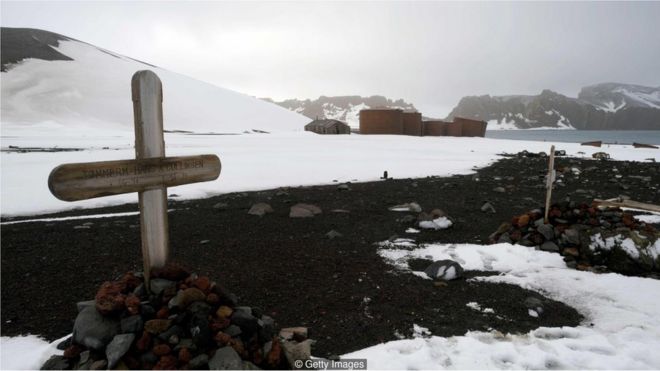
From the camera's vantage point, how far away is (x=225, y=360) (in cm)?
300

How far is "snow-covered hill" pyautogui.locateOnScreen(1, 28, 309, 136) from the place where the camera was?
48.7m

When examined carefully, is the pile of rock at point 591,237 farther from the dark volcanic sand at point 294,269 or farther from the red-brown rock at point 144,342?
the red-brown rock at point 144,342

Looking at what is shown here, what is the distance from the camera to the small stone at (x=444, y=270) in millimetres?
5465

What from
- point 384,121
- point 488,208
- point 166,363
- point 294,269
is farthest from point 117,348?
point 384,121

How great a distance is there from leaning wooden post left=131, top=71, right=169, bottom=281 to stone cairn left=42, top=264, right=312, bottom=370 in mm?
342

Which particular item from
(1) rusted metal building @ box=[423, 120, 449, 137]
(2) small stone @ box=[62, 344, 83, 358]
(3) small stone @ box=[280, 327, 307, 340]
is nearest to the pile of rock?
(3) small stone @ box=[280, 327, 307, 340]

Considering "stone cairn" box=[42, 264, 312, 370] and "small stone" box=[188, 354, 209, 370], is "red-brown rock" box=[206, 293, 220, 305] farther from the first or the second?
"small stone" box=[188, 354, 209, 370]

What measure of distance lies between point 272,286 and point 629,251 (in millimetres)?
5351

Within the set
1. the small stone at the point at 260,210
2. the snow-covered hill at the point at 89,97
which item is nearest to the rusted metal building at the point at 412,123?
the snow-covered hill at the point at 89,97

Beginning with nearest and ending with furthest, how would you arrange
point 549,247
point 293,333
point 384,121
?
point 293,333 → point 549,247 → point 384,121

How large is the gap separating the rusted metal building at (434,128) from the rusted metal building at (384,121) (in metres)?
6.22

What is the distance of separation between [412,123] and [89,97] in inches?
1942

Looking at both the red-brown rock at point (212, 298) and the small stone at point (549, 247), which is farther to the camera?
the small stone at point (549, 247)

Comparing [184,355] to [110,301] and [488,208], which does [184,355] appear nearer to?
[110,301]
